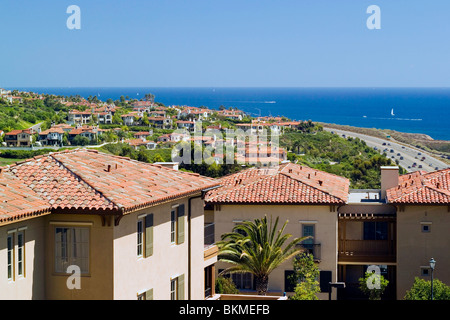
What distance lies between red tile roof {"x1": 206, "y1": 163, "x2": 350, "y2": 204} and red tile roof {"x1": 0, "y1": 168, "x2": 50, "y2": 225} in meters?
14.4

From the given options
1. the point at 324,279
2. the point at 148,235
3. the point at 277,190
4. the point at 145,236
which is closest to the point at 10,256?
the point at 145,236

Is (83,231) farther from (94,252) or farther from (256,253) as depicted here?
(256,253)

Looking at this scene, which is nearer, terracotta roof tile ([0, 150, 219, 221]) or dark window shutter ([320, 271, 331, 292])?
terracotta roof tile ([0, 150, 219, 221])

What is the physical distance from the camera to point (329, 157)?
10681 cm

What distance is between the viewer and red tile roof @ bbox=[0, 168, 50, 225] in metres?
12.9

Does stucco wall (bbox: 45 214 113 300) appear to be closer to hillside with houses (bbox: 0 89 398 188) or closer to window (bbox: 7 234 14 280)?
window (bbox: 7 234 14 280)

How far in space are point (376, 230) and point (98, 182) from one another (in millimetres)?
17025

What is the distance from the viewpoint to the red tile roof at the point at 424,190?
28.5 m

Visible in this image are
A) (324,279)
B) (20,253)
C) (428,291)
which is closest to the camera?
(20,253)

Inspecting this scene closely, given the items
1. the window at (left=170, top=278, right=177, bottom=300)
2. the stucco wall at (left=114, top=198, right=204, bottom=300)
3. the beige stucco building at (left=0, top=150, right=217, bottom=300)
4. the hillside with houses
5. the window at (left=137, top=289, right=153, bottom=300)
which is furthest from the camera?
the hillside with houses

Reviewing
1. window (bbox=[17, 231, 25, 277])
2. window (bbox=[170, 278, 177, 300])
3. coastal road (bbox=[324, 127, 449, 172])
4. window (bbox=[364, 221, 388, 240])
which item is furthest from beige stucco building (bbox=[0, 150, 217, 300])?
coastal road (bbox=[324, 127, 449, 172])

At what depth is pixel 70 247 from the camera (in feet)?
48.1

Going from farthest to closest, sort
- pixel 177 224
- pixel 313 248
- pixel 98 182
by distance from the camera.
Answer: pixel 313 248, pixel 177 224, pixel 98 182

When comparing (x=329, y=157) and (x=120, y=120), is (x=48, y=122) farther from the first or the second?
(x=329, y=157)
